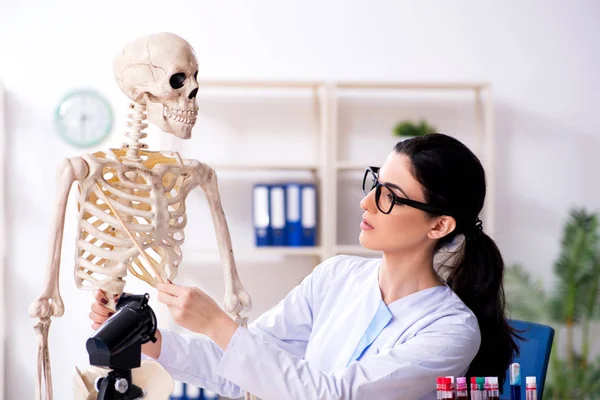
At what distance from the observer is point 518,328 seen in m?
1.99

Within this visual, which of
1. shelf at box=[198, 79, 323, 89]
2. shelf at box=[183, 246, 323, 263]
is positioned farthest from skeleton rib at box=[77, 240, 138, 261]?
shelf at box=[198, 79, 323, 89]

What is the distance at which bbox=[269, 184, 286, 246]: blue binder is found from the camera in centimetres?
341

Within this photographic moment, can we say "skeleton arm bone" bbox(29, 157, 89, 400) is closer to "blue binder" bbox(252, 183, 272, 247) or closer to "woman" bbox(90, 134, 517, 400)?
"woman" bbox(90, 134, 517, 400)

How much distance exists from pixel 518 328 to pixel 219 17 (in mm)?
2366

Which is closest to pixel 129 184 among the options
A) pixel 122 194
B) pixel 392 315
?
pixel 122 194

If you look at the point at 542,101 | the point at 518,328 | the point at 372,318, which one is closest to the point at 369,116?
the point at 542,101

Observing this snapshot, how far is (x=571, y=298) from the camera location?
3.47 m

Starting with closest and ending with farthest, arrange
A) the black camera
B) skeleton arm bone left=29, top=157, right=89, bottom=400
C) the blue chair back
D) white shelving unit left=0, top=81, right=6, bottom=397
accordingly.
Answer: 1. the black camera
2. skeleton arm bone left=29, top=157, right=89, bottom=400
3. the blue chair back
4. white shelving unit left=0, top=81, right=6, bottom=397

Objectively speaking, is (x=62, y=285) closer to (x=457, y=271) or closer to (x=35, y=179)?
(x=35, y=179)

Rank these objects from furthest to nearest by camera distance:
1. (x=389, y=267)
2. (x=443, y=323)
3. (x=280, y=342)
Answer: (x=280, y=342)
(x=389, y=267)
(x=443, y=323)

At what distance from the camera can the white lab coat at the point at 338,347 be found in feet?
4.85

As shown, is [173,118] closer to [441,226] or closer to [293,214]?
[441,226]

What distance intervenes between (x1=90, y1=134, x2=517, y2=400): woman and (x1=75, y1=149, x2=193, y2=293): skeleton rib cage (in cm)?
10

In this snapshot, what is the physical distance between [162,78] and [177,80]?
5 cm
